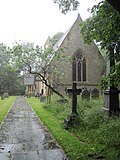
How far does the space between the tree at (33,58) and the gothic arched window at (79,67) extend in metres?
15.7

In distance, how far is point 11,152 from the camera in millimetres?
6801

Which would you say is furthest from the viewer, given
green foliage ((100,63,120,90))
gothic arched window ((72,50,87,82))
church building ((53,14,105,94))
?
gothic arched window ((72,50,87,82))

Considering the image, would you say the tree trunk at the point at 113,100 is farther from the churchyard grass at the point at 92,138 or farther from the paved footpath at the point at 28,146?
the paved footpath at the point at 28,146

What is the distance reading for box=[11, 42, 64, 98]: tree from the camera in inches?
944

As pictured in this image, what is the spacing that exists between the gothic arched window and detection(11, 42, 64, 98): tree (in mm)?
15693

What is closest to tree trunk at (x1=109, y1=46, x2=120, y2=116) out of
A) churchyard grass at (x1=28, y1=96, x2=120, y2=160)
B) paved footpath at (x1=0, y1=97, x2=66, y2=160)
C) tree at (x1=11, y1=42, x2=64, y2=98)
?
churchyard grass at (x1=28, y1=96, x2=120, y2=160)

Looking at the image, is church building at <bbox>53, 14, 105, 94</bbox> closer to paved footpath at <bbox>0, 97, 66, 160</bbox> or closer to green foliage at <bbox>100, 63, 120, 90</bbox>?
paved footpath at <bbox>0, 97, 66, 160</bbox>

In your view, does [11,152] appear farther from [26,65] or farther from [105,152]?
[26,65]

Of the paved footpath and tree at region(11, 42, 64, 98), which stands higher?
A: tree at region(11, 42, 64, 98)

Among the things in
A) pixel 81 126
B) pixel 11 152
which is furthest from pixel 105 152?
pixel 81 126

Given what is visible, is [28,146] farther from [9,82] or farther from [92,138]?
[9,82]

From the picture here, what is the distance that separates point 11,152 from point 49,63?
65.4 feet

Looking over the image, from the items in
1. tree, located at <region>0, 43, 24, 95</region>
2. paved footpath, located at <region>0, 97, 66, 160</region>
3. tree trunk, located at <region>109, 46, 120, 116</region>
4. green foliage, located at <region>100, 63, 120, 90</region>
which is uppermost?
tree, located at <region>0, 43, 24, 95</region>

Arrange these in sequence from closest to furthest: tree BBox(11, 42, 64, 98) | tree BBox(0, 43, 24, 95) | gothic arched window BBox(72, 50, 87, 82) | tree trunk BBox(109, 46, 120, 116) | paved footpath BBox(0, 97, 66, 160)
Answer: paved footpath BBox(0, 97, 66, 160)
tree trunk BBox(109, 46, 120, 116)
tree BBox(11, 42, 64, 98)
gothic arched window BBox(72, 50, 87, 82)
tree BBox(0, 43, 24, 95)
